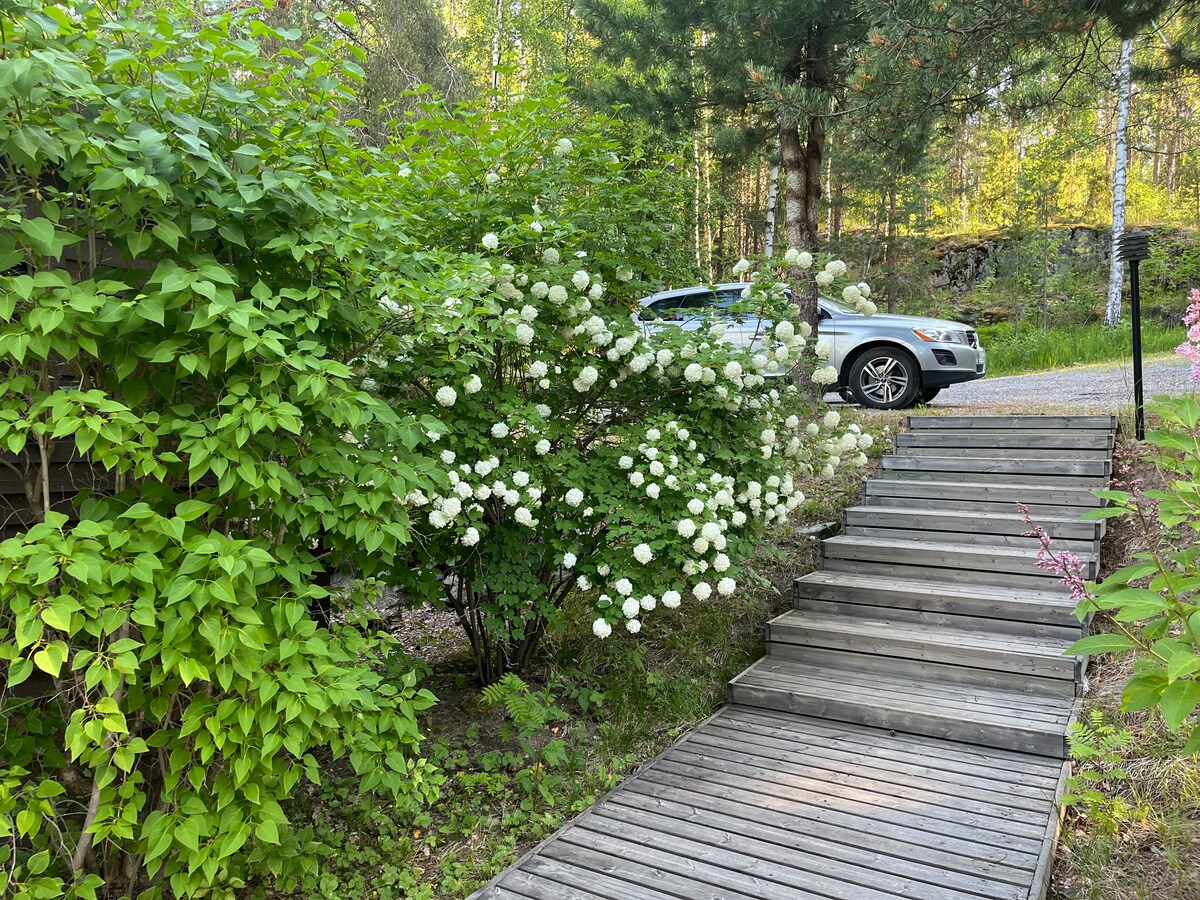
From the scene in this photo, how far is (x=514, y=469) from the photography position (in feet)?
11.4

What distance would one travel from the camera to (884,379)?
807 cm

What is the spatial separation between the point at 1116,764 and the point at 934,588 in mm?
1599

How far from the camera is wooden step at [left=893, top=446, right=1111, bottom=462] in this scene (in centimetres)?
556

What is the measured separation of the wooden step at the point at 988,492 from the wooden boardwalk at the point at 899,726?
14 millimetres

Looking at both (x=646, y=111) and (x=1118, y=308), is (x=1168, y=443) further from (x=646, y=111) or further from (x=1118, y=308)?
(x=1118, y=308)

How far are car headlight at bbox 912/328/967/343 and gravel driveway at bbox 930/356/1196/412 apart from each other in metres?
0.67

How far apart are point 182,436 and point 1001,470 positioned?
5.42 metres

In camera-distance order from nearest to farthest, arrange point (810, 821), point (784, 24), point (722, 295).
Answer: point (810, 821)
point (722, 295)
point (784, 24)

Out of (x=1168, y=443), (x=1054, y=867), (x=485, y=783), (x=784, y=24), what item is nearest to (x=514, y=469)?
(x=485, y=783)

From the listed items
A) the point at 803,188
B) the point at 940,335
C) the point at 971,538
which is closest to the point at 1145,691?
the point at 971,538

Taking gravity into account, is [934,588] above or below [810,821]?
above

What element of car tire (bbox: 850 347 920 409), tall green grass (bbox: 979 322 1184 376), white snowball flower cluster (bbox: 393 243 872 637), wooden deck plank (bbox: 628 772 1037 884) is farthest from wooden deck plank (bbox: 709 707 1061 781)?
tall green grass (bbox: 979 322 1184 376)

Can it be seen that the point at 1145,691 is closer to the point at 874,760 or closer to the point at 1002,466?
the point at 874,760

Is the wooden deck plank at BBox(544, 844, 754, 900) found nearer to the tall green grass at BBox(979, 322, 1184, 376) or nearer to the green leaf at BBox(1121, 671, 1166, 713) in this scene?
the green leaf at BBox(1121, 671, 1166, 713)
